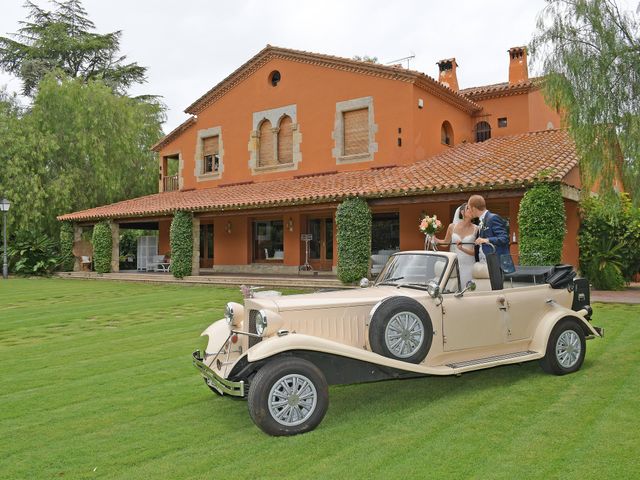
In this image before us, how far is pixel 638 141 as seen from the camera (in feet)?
28.6

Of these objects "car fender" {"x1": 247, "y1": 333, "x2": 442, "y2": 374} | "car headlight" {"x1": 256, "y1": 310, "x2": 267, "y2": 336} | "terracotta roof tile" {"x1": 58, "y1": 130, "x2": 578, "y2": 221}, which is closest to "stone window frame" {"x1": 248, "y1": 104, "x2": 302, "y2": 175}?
"terracotta roof tile" {"x1": 58, "y1": 130, "x2": 578, "y2": 221}

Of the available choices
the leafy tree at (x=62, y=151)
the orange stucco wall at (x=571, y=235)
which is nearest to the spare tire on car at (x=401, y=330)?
the orange stucco wall at (x=571, y=235)

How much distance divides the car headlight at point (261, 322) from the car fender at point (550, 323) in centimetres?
312

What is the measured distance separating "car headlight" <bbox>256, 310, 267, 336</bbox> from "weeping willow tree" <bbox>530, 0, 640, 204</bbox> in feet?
24.3

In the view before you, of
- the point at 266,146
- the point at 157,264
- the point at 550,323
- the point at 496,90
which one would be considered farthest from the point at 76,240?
the point at 550,323

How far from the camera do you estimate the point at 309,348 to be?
4.28 metres

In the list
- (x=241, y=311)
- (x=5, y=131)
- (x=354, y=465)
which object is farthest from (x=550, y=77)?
(x=5, y=131)

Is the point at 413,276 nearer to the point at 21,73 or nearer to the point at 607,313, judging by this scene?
the point at 607,313

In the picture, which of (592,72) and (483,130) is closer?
(592,72)

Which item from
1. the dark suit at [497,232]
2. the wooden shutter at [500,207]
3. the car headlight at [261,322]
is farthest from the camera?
the wooden shutter at [500,207]

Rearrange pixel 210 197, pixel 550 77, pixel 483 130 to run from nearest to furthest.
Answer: pixel 550 77 → pixel 210 197 → pixel 483 130

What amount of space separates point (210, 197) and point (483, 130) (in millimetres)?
11599

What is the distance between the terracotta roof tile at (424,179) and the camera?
1349cm

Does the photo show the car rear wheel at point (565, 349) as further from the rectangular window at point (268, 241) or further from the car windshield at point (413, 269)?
the rectangular window at point (268, 241)
